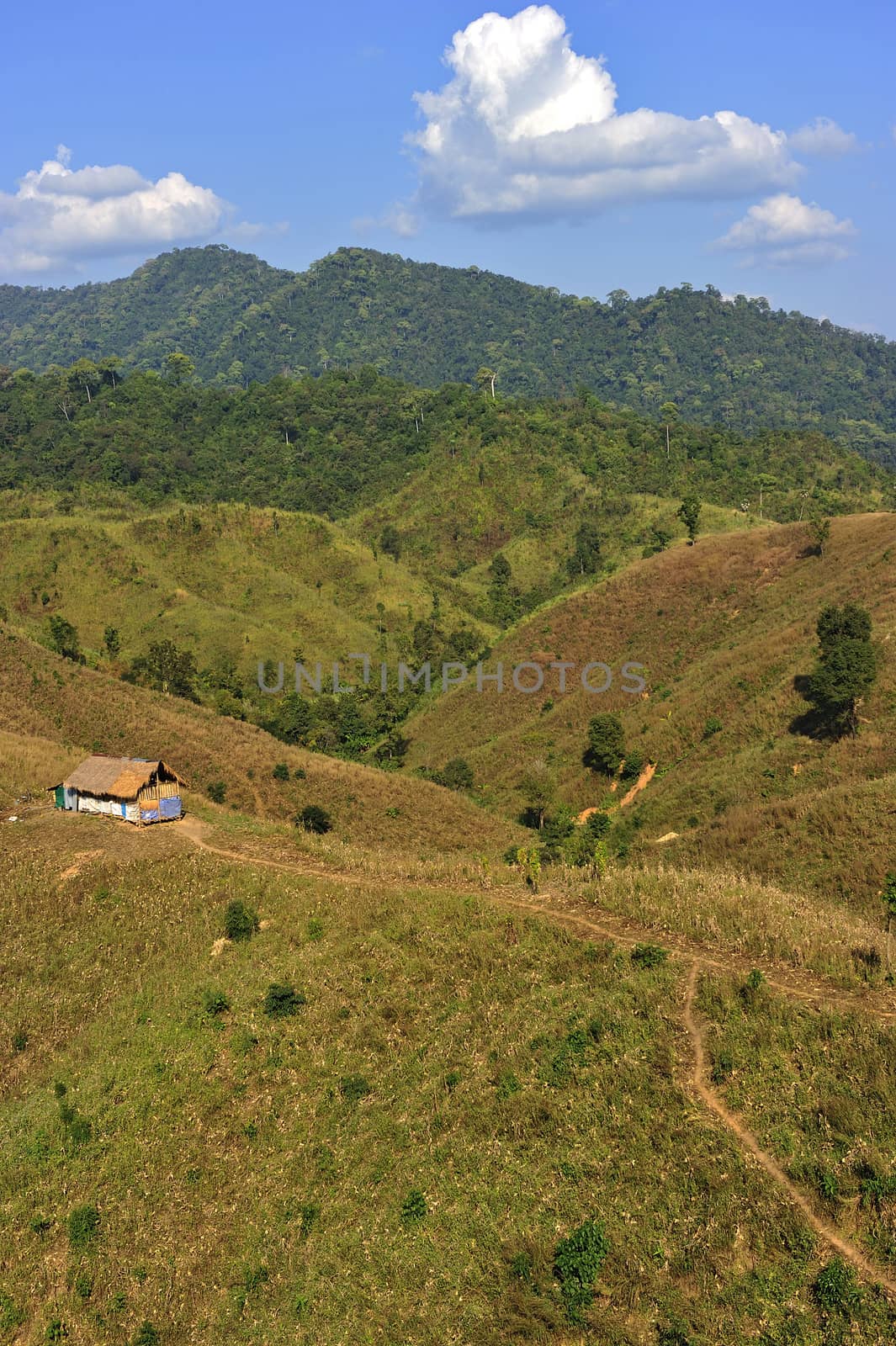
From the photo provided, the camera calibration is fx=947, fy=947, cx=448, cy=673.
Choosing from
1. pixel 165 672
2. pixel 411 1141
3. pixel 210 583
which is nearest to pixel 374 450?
pixel 210 583

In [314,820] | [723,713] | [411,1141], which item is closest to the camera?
[411,1141]

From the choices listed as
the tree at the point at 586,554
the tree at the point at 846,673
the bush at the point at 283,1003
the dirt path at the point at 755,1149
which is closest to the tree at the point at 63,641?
the bush at the point at 283,1003

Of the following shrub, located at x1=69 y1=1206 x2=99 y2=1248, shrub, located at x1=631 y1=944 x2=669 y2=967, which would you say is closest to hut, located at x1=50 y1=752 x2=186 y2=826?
shrub, located at x1=69 y1=1206 x2=99 y2=1248

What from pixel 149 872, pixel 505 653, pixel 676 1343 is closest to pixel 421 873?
pixel 149 872

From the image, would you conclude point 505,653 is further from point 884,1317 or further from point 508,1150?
point 884,1317

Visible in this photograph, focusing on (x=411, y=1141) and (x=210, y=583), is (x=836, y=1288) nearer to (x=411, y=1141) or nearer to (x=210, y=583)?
(x=411, y=1141)

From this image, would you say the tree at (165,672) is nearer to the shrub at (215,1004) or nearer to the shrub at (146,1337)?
the shrub at (215,1004)
